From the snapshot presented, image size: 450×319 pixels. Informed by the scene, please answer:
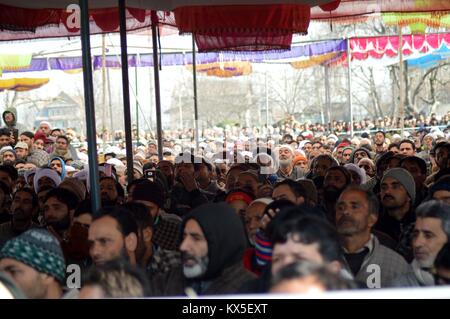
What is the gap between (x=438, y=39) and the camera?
63.0 ft

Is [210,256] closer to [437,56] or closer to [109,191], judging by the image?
[109,191]

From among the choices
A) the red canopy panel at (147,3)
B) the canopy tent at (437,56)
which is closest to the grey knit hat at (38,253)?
the red canopy panel at (147,3)

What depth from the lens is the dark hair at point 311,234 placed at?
292 cm

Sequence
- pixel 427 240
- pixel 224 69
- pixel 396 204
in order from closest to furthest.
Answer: pixel 427 240, pixel 396 204, pixel 224 69

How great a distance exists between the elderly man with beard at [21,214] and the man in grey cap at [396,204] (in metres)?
2.53

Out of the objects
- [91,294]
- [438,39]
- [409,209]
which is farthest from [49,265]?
[438,39]

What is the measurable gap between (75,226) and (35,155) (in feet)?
20.5

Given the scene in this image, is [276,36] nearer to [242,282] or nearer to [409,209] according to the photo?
[409,209]

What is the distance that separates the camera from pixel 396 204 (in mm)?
5926

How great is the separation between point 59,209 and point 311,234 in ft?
10.1

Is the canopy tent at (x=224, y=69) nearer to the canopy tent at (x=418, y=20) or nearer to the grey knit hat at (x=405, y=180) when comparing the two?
the canopy tent at (x=418, y=20)

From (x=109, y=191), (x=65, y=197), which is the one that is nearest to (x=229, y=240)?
(x=65, y=197)

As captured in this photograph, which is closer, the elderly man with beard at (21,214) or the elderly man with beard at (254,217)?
the elderly man with beard at (254,217)

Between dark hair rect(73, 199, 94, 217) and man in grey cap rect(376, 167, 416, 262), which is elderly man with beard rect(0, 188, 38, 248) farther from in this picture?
man in grey cap rect(376, 167, 416, 262)
